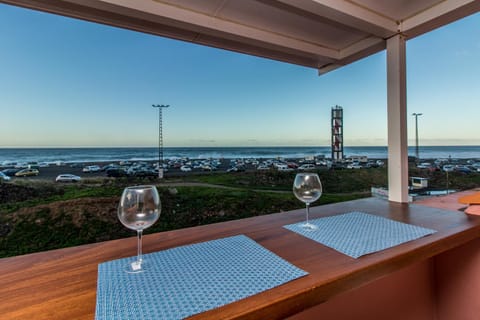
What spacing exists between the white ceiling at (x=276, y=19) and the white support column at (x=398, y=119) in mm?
111

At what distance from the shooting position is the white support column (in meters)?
1.31

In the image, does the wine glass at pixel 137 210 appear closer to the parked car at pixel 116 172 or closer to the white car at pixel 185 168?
the parked car at pixel 116 172

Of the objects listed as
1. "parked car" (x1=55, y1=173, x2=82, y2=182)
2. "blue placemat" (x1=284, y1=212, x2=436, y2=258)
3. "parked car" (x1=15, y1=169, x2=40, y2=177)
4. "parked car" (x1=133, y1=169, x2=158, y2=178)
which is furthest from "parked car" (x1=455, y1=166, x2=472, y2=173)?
"parked car" (x1=15, y1=169, x2=40, y2=177)

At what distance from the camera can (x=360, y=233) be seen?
2.59 feet

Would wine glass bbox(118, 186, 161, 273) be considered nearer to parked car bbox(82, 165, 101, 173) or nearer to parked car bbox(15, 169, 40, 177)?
parked car bbox(82, 165, 101, 173)

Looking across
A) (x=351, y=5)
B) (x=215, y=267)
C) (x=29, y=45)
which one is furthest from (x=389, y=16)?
(x=29, y=45)

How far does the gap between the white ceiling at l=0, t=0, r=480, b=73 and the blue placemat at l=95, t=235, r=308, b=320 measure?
0.99 m

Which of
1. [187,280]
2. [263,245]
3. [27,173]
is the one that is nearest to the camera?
[187,280]

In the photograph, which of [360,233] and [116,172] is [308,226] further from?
[116,172]

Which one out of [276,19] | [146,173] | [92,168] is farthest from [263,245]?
[92,168]

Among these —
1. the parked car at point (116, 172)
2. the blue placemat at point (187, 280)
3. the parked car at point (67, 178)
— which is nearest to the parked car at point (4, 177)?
the parked car at point (67, 178)

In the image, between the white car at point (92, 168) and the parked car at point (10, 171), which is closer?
the parked car at point (10, 171)

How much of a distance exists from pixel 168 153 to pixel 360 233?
1691mm

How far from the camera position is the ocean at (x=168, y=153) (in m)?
1.72
